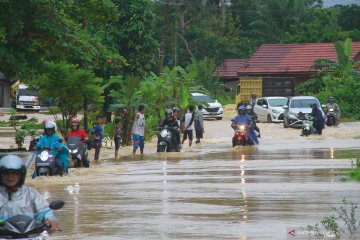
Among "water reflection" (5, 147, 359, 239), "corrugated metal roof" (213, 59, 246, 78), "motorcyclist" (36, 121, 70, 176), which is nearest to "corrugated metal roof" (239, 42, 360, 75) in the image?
"corrugated metal roof" (213, 59, 246, 78)

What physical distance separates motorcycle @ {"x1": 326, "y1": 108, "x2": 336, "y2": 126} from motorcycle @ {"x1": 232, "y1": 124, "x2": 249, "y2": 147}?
50.9ft

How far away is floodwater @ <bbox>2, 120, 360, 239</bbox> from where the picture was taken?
585 inches

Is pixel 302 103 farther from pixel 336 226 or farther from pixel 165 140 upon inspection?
pixel 336 226

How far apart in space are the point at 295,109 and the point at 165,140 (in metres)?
18.4

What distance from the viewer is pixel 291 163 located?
92.7ft

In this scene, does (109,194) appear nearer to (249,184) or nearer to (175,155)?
(249,184)

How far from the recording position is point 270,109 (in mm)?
57781

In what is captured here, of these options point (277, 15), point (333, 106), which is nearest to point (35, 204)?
point (333, 106)

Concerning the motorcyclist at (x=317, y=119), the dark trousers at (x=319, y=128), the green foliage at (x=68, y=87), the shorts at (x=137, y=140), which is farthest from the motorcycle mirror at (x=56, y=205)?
the dark trousers at (x=319, y=128)

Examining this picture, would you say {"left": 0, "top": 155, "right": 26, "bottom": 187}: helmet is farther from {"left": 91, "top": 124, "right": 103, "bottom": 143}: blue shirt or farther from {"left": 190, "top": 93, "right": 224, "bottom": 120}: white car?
{"left": 190, "top": 93, "right": 224, "bottom": 120}: white car

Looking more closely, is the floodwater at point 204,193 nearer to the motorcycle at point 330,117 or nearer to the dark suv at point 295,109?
the dark suv at point 295,109

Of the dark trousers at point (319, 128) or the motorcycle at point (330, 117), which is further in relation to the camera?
the motorcycle at point (330, 117)

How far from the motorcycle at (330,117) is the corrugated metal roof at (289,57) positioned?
2112cm

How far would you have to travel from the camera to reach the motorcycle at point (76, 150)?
2616 cm
